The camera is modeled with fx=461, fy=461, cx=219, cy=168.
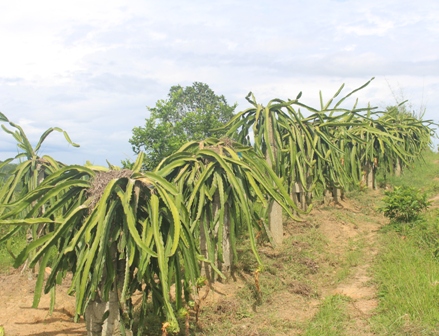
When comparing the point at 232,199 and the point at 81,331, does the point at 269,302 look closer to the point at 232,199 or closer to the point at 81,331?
the point at 232,199

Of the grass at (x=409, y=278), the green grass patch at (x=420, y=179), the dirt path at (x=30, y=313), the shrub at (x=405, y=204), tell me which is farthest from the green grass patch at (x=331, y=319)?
the green grass patch at (x=420, y=179)

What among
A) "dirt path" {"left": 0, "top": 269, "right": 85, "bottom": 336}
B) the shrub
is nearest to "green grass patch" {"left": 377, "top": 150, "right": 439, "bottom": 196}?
the shrub

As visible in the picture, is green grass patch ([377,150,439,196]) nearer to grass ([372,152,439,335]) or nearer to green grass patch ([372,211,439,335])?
grass ([372,152,439,335])

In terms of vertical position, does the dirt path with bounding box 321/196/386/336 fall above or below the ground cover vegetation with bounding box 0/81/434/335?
below

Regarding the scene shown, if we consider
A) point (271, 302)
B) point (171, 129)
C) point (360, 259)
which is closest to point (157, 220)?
point (271, 302)

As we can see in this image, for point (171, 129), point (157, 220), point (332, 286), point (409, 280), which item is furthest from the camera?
point (171, 129)

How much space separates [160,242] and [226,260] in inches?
97.8

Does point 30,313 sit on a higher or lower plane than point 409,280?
lower

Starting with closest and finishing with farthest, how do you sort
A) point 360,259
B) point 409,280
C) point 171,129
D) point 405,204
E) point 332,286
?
point 409,280 → point 332,286 → point 360,259 → point 405,204 → point 171,129

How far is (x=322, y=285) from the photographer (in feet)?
19.9

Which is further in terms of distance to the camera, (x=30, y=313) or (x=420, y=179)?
(x=420, y=179)

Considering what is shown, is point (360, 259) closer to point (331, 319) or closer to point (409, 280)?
point (409, 280)

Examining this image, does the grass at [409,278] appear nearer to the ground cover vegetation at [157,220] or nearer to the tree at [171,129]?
the ground cover vegetation at [157,220]

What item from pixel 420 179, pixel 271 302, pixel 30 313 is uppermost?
pixel 420 179
